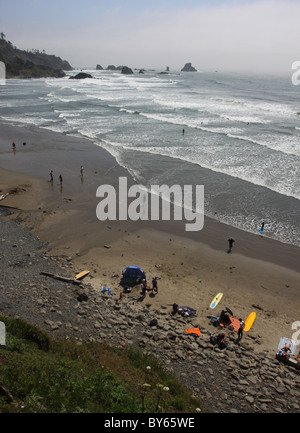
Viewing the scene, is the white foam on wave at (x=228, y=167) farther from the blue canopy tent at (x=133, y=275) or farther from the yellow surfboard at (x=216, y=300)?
the blue canopy tent at (x=133, y=275)

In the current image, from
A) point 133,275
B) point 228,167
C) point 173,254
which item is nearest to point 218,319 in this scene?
point 133,275

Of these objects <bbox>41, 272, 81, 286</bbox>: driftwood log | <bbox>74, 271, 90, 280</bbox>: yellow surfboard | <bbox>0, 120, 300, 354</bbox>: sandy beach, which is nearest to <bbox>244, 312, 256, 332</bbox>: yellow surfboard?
<bbox>0, 120, 300, 354</bbox>: sandy beach

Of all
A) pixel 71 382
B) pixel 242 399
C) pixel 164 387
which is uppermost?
pixel 71 382

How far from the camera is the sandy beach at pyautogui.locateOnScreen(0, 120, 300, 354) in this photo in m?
15.1

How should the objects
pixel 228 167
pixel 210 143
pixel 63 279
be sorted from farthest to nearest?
1. pixel 210 143
2. pixel 228 167
3. pixel 63 279

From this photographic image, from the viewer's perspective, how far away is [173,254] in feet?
62.3

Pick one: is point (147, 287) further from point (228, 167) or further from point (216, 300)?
point (228, 167)

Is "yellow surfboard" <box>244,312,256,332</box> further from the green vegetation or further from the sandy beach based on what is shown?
the green vegetation

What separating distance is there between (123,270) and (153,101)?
67826 millimetres

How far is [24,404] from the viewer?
23.1 ft

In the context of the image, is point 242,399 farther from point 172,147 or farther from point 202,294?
point 172,147

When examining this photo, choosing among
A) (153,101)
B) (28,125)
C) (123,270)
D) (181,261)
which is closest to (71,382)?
(123,270)

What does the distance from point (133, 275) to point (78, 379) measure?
7.81 metres

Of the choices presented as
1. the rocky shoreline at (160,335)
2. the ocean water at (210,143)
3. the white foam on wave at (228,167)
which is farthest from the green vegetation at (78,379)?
the white foam on wave at (228,167)
